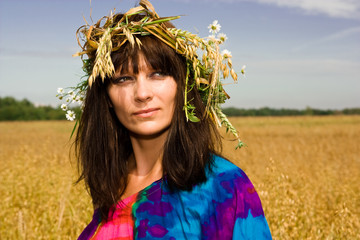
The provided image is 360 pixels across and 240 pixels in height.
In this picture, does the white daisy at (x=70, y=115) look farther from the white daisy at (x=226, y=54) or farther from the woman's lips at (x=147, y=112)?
the white daisy at (x=226, y=54)

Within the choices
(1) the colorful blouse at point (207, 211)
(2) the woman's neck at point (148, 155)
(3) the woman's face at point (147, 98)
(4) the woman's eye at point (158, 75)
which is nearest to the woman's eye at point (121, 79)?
(3) the woman's face at point (147, 98)

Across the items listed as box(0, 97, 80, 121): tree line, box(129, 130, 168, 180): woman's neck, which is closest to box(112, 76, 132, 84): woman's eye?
box(129, 130, 168, 180): woman's neck

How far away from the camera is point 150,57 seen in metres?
1.72

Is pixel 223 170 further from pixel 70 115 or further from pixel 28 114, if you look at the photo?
pixel 28 114

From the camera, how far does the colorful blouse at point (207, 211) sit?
4.70 feet

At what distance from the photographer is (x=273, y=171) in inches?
101

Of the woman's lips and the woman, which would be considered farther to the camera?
the woman's lips

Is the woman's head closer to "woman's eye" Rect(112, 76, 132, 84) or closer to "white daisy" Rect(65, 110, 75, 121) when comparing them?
"woman's eye" Rect(112, 76, 132, 84)

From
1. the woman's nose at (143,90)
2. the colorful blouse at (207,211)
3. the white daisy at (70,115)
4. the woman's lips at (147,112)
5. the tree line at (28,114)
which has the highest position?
the woman's nose at (143,90)

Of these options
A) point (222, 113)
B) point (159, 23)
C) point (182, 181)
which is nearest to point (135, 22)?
point (159, 23)

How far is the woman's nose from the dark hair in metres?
A: 0.05

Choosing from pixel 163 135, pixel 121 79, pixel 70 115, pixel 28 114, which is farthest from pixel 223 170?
pixel 28 114

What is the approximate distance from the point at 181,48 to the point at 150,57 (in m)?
0.16

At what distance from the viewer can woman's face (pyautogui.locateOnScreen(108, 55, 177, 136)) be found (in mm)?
1716
